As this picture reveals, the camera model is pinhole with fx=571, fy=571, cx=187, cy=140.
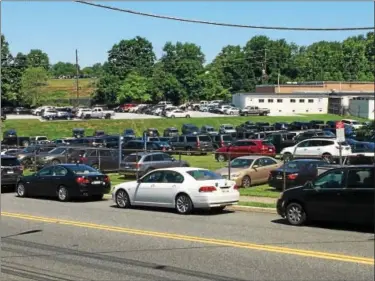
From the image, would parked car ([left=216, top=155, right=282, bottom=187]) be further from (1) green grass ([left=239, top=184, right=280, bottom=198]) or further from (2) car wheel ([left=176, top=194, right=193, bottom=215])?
(2) car wheel ([left=176, top=194, right=193, bottom=215])

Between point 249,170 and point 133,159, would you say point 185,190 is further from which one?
point 133,159

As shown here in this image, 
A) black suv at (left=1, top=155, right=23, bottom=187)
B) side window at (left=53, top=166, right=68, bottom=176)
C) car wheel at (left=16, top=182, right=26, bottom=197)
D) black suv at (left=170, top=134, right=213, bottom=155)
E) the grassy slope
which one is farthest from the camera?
the grassy slope

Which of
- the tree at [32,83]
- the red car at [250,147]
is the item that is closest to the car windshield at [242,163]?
the red car at [250,147]

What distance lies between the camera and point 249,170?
Result: 24.2 meters

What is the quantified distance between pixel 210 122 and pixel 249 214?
213ft

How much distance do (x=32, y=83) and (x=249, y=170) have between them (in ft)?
269

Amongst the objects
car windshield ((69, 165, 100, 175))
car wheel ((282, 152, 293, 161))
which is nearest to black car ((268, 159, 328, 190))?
car wheel ((282, 152, 293, 161))

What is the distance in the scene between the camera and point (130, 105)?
10512cm

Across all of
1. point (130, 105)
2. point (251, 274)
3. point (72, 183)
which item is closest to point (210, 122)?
point (130, 105)

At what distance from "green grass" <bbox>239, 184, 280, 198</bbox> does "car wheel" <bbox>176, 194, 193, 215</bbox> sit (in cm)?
467

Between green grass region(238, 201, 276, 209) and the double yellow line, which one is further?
green grass region(238, 201, 276, 209)

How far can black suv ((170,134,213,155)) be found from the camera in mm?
44500

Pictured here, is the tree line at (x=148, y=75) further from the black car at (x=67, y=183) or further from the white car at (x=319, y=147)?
the black car at (x=67, y=183)

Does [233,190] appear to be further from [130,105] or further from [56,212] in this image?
[130,105]
